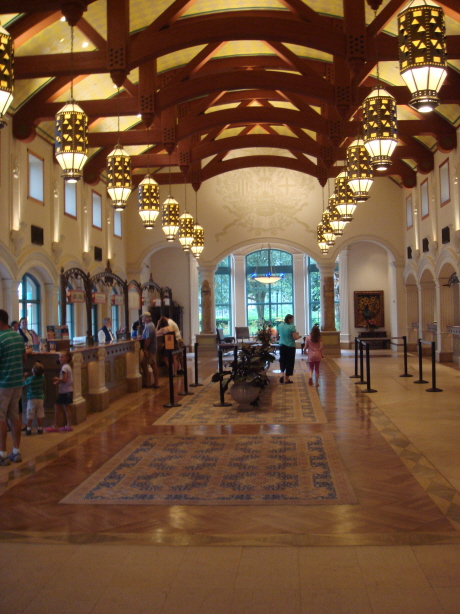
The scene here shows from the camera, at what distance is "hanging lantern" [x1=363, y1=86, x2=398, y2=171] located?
616cm

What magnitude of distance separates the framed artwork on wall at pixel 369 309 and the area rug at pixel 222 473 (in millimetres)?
16374

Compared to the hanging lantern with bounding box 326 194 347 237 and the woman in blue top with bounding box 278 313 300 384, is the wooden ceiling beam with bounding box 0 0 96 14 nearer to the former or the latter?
the hanging lantern with bounding box 326 194 347 237

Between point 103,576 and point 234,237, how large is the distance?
18.4 meters

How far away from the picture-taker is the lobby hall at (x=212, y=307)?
366 centimetres

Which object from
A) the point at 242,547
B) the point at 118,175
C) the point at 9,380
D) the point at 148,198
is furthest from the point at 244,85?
the point at 242,547

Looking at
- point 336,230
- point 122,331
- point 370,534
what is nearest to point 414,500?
point 370,534

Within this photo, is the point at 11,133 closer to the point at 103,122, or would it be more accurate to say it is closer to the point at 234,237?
the point at 103,122

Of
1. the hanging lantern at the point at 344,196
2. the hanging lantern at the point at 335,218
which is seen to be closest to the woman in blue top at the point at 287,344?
the hanging lantern at the point at 335,218

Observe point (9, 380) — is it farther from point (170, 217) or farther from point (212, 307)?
point (212, 307)

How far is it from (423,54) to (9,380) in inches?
186

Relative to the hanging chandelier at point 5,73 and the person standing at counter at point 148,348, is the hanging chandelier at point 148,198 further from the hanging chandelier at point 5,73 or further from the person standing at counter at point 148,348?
the hanging chandelier at point 5,73

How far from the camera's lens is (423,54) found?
4.30 metres

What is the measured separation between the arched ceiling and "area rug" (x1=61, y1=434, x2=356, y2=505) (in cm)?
436

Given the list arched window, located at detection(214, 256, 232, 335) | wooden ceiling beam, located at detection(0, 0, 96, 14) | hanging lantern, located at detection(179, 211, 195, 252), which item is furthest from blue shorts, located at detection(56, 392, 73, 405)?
arched window, located at detection(214, 256, 232, 335)
